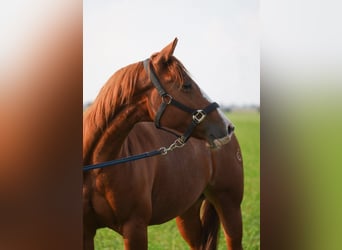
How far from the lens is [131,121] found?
309 cm

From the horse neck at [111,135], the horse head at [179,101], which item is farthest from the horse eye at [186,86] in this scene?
the horse neck at [111,135]

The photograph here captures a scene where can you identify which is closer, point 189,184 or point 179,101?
point 179,101

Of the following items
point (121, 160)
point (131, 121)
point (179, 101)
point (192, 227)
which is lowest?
point (192, 227)

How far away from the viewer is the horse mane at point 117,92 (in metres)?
3.05

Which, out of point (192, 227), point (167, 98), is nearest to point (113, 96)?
point (167, 98)

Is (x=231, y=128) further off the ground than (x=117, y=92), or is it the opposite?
(x=117, y=92)

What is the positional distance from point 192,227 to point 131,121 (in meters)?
0.83

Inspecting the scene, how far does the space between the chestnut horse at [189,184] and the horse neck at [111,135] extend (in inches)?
3.0

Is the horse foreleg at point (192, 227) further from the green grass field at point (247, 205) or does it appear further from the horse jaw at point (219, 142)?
the horse jaw at point (219, 142)

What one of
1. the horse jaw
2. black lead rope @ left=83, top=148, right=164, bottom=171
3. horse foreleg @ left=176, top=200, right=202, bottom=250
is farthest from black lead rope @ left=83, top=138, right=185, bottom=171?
horse foreleg @ left=176, top=200, right=202, bottom=250

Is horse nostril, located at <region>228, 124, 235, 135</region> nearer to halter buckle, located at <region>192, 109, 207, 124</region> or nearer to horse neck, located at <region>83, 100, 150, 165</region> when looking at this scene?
halter buckle, located at <region>192, 109, 207, 124</region>

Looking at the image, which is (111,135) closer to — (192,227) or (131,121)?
(131,121)

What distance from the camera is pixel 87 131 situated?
310cm

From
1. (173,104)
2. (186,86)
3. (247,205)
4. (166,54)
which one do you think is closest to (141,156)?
(173,104)
